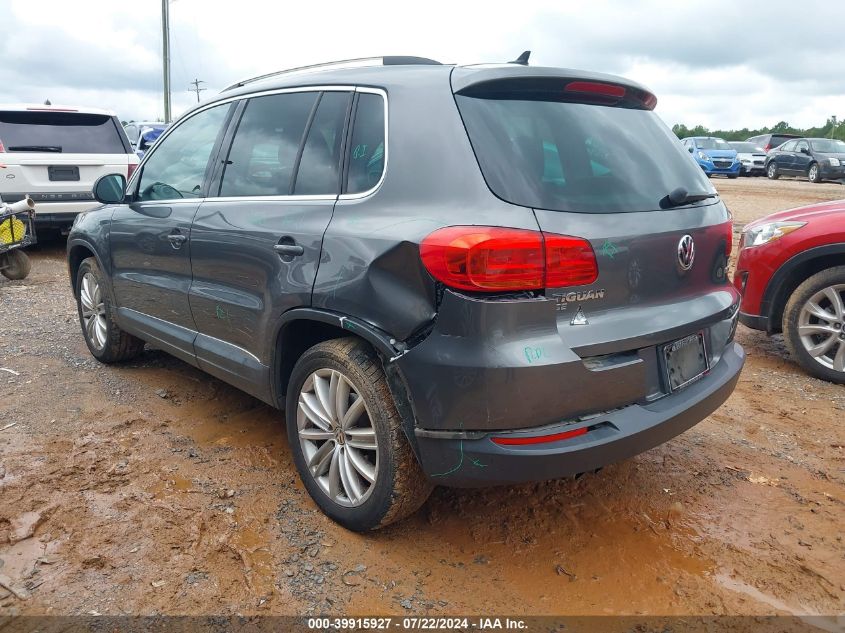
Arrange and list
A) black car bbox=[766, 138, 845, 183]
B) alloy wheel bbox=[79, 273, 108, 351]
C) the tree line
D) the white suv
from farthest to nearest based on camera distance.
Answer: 1. the tree line
2. black car bbox=[766, 138, 845, 183]
3. the white suv
4. alloy wheel bbox=[79, 273, 108, 351]

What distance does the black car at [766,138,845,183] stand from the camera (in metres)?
21.2

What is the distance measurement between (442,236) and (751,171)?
26969mm

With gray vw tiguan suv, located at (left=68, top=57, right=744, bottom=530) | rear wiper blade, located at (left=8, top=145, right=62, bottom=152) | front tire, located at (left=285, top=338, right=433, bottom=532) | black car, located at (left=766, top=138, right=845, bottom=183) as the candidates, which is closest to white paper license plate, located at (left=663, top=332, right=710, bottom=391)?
gray vw tiguan suv, located at (left=68, top=57, right=744, bottom=530)

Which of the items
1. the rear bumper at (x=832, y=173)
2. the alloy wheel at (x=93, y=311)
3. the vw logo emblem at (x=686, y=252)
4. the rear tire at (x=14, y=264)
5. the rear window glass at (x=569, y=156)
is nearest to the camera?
the rear window glass at (x=569, y=156)

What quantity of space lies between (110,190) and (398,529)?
9.57ft

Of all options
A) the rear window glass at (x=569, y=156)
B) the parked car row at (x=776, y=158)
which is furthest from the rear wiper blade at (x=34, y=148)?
the parked car row at (x=776, y=158)

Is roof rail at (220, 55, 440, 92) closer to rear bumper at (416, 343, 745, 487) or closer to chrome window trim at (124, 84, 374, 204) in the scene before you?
chrome window trim at (124, 84, 374, 204)

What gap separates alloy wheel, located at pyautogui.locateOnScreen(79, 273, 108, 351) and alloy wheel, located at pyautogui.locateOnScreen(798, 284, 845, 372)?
4.88 meters

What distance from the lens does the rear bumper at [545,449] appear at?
2283 millimetres

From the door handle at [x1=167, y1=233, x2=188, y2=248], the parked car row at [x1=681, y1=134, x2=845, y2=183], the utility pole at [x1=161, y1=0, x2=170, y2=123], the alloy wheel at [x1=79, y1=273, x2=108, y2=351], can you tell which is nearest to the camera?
the door handle at [x1=167, y1=233, x2=188, y2=248]

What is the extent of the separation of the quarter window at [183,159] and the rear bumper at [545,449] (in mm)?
2097

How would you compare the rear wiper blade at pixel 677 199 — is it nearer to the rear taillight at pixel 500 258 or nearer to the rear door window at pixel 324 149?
the rear taillight at pixel 500 258

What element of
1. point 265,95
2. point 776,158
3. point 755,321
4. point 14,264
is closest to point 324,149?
point 265,95

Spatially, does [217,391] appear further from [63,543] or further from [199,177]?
[63,543]
